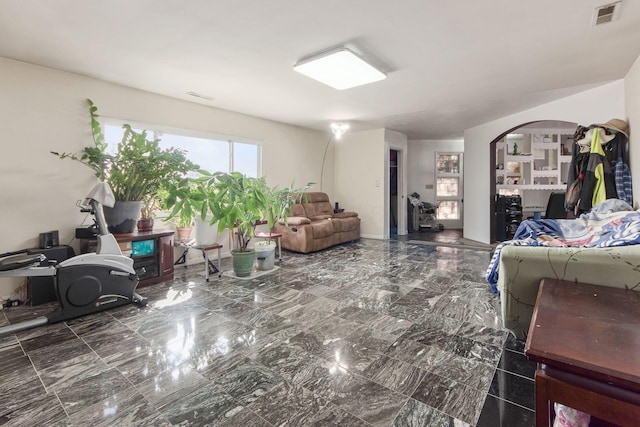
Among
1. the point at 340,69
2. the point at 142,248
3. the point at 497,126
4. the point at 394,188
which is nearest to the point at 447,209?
the point at 394,188

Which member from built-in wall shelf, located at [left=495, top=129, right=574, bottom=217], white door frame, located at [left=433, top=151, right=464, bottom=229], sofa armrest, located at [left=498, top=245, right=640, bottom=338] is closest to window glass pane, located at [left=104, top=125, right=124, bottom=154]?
sofa armrest, located at [left=498, top=245, right=640, bottom=338]

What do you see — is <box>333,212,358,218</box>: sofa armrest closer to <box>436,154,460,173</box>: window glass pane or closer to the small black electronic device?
<box>436,154,460,173</box>: window glass pane

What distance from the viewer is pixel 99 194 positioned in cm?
283

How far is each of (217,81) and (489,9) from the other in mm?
2883

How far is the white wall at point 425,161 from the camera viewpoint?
8.32 m

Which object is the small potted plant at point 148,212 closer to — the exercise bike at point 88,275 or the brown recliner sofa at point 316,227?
the exercise bike at point 88,275

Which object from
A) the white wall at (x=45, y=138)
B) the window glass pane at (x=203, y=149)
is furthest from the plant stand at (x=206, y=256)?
the window glass pane at (x=203, y=149)

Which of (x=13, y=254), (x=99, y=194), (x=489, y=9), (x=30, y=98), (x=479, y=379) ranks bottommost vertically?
(x=479, y=379)

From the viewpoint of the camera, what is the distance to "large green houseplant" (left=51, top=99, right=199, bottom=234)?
3316 millimetres

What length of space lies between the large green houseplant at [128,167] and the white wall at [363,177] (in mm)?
4091

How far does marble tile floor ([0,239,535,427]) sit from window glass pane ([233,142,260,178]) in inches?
105

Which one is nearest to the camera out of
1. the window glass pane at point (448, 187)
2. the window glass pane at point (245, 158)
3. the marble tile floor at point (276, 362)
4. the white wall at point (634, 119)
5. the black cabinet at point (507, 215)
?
the marble tile floor at point (276, 362)

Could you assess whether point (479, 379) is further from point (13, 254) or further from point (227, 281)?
point (13, 254)

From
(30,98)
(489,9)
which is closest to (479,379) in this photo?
(489,9)
